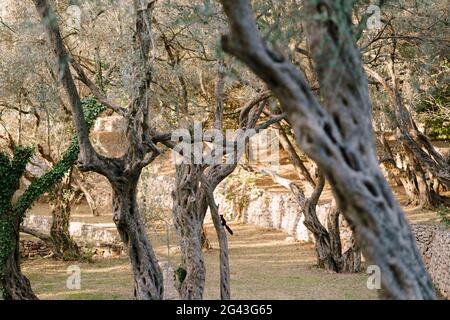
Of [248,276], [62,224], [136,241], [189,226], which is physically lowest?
[248,276]

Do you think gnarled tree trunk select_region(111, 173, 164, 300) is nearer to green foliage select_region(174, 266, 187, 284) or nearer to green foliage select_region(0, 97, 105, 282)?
green foliage select_region(174, 266, 187, 284)

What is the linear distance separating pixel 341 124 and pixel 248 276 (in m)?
13.8

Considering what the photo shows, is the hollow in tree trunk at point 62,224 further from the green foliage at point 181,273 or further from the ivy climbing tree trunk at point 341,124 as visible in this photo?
the ivy climbing tree trunk at point 341,124

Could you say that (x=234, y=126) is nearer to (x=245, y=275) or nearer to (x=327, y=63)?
(x=245, y=275)

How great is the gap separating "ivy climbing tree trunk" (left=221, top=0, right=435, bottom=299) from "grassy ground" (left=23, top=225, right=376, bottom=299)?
9.57 meters

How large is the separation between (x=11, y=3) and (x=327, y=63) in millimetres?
13515

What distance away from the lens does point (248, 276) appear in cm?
1900

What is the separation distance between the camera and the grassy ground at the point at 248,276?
16.3m

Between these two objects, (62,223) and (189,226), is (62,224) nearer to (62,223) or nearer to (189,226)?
(62,223)

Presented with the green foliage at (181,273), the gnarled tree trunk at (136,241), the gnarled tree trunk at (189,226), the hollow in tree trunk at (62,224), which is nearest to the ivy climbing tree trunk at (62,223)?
the hollow in tree trunk at (62,224)

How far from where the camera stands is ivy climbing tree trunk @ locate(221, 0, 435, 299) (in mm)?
Answer: 5531

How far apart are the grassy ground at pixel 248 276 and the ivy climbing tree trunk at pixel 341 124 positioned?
31.4 ft

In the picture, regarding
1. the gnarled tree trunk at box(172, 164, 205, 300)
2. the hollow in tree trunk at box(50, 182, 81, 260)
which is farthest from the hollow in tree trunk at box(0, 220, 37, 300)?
the hollow in tree trunk at box(50, 182, 81, 260)

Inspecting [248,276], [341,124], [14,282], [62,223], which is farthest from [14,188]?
[341,124]
